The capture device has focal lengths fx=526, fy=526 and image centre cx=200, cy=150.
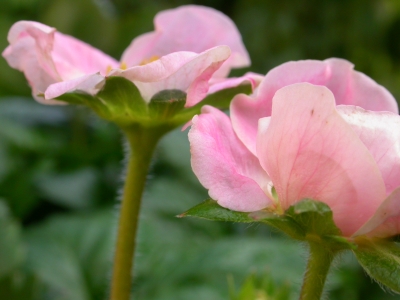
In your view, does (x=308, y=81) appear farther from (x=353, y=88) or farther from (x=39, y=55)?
(x=39, y=55)

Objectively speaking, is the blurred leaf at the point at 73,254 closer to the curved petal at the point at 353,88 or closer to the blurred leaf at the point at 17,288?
the blurred leaf at the point at 17,288

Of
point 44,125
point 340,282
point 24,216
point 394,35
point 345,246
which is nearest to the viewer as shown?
point 345,246

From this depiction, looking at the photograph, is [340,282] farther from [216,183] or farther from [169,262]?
[216,183]

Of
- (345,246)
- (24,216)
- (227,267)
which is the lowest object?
(24,216)

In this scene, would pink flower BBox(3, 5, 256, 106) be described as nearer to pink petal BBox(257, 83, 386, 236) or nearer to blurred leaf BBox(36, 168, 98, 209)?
pink petal BBox(257, 83, 386, 236)

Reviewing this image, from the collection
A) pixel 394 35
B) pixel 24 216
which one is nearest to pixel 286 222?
pixel 24 216

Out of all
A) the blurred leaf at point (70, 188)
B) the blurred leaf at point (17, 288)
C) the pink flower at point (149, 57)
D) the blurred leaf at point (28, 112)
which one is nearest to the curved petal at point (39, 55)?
the pink flower at point (149, 57)

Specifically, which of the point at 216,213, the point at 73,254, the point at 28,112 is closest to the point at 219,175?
the point at 216,213
